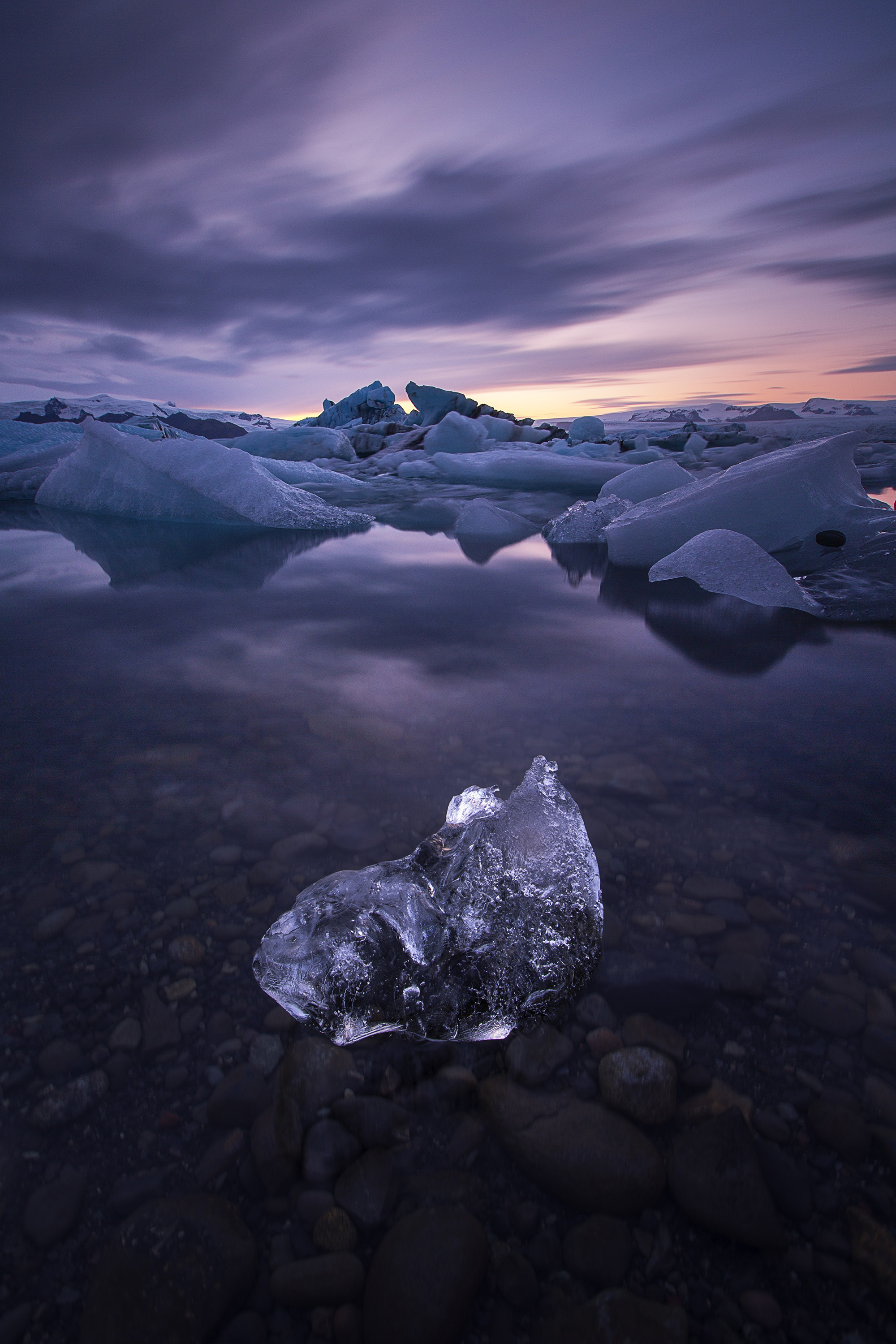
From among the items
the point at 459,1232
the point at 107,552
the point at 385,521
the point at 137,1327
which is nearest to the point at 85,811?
the point at 137,1327

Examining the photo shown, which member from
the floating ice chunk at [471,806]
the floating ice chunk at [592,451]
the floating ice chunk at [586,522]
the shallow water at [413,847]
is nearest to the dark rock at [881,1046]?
the shallow water at [413,847]

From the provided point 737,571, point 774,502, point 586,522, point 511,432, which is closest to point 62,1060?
point 737,571

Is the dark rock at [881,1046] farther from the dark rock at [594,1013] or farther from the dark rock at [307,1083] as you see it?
the dark rock at [307,1083]

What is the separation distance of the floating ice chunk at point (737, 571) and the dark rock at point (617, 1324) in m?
3.65

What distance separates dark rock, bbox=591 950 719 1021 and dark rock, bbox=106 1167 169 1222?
743 millimetres

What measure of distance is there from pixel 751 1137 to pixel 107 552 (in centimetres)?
629

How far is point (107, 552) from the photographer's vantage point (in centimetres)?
567

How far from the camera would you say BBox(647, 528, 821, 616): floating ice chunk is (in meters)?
3.69

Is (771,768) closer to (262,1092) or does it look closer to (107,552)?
(262,1092)

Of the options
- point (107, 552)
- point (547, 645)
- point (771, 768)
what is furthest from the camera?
point (107, 552)

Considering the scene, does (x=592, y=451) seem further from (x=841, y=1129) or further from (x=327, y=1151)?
(x=327, y=1151)

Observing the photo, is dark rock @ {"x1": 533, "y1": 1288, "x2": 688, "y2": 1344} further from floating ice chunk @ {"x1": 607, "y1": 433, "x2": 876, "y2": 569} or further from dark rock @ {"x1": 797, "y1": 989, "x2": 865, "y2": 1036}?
floating ice chunk @ {"x1": 607, "y1": 433, "x2": 876, "y2": 569}

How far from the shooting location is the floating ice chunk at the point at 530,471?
10469 millimetres

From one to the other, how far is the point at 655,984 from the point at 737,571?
10.8ft
